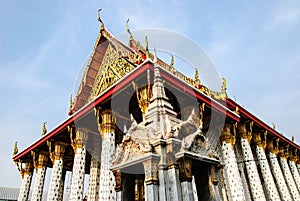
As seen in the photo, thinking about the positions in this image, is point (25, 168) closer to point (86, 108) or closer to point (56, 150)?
point (56, 150)

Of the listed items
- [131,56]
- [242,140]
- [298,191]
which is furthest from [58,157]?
[298,191]

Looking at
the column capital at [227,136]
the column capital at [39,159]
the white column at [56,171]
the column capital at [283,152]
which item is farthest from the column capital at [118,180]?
the column capital at [283,152]

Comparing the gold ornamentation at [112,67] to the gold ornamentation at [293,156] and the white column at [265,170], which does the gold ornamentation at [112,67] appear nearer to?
the white column at [265,170]

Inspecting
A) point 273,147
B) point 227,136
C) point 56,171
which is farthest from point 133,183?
point 273,147

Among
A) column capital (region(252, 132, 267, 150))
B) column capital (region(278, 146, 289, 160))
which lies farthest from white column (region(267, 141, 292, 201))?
column capital (region(252, 132, 267, 150))

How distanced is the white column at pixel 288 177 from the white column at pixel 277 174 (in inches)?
42.2

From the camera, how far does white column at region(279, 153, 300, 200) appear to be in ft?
38.6

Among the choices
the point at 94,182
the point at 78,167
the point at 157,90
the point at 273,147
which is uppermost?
the point at 273,147

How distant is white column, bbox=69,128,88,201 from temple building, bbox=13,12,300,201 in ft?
0.10

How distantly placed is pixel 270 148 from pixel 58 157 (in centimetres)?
988

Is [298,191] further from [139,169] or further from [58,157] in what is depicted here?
[139,169]

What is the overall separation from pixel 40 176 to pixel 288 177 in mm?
11819

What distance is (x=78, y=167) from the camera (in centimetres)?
800

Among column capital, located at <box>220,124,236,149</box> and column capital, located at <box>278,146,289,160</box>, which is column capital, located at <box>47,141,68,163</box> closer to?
column capital, located at <box>220,124,236,149</box>
